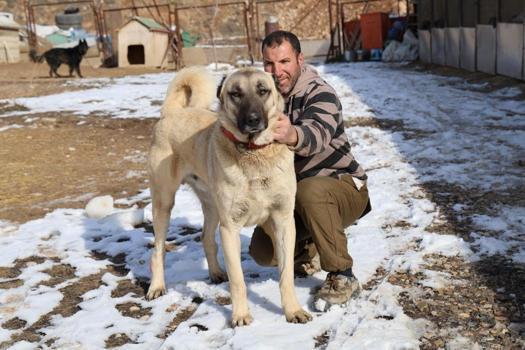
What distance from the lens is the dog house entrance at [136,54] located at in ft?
78.0

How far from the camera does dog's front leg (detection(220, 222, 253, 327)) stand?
3.01 meters

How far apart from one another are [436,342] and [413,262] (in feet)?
3.27

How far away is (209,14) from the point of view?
34188mm

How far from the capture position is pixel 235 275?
3027mm

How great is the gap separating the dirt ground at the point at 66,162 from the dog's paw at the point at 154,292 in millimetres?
2272

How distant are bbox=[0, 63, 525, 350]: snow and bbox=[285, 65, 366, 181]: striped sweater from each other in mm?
702

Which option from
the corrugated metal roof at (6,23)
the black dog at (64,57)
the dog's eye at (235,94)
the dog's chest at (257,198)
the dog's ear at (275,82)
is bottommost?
the dog's chest at (257,198)

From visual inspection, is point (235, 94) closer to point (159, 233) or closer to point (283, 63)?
point (283, 63)

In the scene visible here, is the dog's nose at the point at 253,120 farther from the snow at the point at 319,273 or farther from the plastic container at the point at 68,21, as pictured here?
the plastic container at the point at 68,21

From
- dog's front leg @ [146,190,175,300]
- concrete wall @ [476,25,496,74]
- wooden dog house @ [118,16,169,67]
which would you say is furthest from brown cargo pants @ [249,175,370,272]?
wooden dog house @ [118,16,169,67]

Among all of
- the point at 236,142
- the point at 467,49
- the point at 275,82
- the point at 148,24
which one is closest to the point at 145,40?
the point at 148,24

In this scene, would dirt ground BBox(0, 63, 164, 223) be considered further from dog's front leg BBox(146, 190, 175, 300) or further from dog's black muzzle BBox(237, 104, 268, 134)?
dog's black muzzle BBox(237, 104, 268, 134)

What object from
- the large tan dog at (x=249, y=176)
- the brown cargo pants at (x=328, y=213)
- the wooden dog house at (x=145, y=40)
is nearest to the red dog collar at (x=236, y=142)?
the large tan dog at (x=249, y=176)

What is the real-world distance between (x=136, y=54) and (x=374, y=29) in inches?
384
